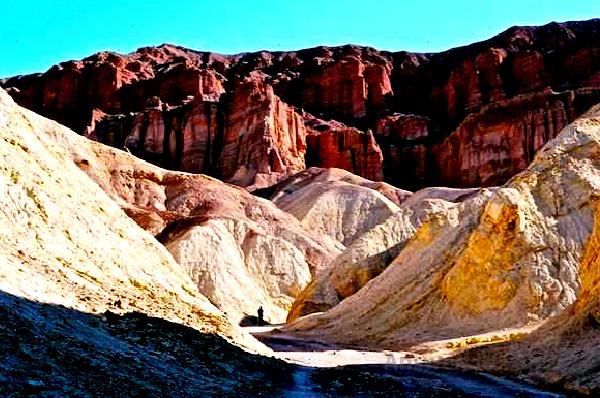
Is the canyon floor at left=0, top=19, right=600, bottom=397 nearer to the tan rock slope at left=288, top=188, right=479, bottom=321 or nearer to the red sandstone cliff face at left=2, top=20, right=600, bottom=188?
the tan rock slope at left=288, top=188, right=479, bottom=321

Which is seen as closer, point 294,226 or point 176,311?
point 176,311

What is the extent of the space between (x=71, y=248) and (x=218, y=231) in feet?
185

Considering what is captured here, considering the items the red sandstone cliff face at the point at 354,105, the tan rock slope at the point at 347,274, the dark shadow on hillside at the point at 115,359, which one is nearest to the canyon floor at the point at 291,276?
the dark shadow on hillside at the point at 115,359

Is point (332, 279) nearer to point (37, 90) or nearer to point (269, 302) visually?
point (269, 302)

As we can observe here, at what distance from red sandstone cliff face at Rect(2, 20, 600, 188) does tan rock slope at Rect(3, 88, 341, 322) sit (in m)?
29.6

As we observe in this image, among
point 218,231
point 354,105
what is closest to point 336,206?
point 218,231

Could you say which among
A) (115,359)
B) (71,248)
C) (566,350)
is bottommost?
(566,350)

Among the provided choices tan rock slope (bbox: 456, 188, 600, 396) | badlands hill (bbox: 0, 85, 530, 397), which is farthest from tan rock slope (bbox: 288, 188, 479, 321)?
badlands hill (bbox: 0, 85, 530, 397)

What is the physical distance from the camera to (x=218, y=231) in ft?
251

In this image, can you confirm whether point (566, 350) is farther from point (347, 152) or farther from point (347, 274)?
point (347, 152)

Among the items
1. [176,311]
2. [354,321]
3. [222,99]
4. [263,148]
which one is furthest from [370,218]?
[176,311]

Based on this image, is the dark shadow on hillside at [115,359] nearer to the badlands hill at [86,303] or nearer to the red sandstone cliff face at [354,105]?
the badlands hill at [86,303]

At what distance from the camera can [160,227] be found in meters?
79.6

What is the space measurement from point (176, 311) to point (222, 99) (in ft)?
418
